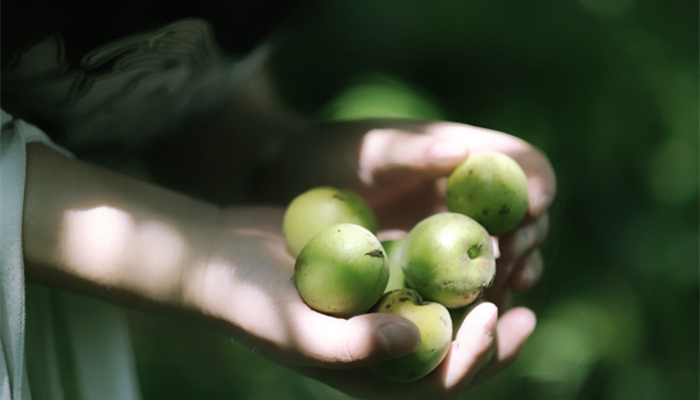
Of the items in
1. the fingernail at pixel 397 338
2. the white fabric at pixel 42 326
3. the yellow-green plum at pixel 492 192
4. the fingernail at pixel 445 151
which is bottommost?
the white fabric at pixel 42 326

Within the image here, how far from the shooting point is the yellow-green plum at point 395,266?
3.05ft

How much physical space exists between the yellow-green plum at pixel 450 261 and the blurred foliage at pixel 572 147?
2.21 ft

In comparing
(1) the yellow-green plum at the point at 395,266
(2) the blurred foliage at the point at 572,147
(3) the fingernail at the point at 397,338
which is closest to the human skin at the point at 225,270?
(3) the fingernail at the point at 397,338

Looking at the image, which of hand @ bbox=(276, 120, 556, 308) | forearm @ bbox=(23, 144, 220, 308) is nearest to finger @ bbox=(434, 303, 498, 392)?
hand @ bbox=(276, 120, 556, 308)

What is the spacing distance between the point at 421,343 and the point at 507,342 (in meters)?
0.24

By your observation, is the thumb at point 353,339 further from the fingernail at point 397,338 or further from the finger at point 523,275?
the finger at point 523,275

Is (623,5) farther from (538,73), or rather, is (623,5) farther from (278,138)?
(278,138)

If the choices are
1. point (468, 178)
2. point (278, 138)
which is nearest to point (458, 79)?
point (278, 138)

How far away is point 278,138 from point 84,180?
1.73 ft

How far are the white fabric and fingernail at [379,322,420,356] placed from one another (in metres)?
0.50

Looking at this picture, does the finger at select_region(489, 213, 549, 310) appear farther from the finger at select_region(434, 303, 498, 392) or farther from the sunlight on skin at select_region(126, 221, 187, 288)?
the sunlight on skin at select_region(126, 221, 187, 288)

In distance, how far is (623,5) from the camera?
150 centimetres

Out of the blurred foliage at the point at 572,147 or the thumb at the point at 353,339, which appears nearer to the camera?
the thumb at the point at 353,339

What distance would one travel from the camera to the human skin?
2.21 ft
